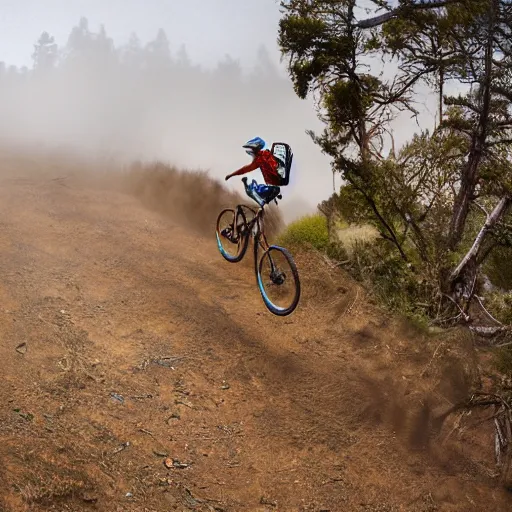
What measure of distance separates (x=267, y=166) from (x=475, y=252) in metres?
7.59

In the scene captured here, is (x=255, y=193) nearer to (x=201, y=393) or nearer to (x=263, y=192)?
(x=263, y=192)

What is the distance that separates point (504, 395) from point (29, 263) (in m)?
11.9

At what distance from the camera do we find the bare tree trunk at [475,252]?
13.8 metres

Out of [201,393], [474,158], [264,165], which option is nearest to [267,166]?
[264,165]

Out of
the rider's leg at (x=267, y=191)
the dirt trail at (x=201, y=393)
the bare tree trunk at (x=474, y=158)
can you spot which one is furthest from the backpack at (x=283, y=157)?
the bare tree trunk at (x=474, y=158)

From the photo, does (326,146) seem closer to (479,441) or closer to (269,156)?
(269,156)

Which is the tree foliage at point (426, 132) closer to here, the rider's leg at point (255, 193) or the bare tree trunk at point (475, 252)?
the bare tree trunk at point (475, 252)

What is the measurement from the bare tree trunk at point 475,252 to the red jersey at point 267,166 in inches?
277

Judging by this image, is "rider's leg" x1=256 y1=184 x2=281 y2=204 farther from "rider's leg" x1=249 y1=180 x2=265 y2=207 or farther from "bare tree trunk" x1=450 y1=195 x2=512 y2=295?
"bare tree trunk" x1=450 y1=195 x2=512 y2=295

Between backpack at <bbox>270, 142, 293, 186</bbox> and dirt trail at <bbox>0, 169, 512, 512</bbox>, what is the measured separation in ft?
15.7

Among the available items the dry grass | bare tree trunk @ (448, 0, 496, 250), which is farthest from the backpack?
the dry grass

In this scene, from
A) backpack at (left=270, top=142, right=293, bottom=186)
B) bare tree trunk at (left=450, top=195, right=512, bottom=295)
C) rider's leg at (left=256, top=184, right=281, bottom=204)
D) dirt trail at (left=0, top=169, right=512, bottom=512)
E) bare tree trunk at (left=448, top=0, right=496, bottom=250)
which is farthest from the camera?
bare tree trunk at (left=450, top=195, right=512, bottom=295)

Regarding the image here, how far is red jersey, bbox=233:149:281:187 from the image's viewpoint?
30.9 feet

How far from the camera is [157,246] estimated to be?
17109mm
